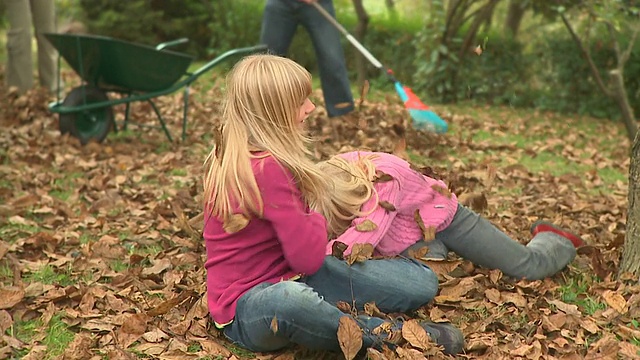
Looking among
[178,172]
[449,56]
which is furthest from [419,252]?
[449,56]

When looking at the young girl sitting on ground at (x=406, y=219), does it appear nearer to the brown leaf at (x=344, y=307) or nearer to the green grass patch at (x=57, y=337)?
the brown leaf at (x=344, y=307)

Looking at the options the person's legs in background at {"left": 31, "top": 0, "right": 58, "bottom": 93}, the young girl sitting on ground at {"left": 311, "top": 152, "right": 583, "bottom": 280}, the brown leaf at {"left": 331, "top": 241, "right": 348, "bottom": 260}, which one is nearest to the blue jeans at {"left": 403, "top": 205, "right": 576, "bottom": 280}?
the young girl sitting on ground at {"left": 311, "top": 152, "right": 583, "bottom": 280}

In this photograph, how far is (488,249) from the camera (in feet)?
10.2

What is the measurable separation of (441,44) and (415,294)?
25.1 ft

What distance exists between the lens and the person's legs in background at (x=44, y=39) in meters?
7.61

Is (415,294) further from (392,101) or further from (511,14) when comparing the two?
(511,14)

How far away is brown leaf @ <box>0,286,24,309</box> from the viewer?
295 cm

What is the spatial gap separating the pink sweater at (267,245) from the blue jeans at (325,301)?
0.06 m

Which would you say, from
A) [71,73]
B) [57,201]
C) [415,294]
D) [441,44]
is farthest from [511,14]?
[415,294]

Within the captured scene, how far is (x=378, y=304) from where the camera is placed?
270 cm

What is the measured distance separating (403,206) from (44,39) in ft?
18.8

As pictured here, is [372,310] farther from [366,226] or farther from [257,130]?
[257,130]

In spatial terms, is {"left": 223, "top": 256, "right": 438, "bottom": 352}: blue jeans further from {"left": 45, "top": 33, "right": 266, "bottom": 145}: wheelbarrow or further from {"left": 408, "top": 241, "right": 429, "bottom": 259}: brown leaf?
{"left": 45, "top": 33, "right": 266, "bottom": 145}: wheelbarrow

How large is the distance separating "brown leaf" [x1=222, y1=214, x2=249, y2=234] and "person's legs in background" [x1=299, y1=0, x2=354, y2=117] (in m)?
3.60
